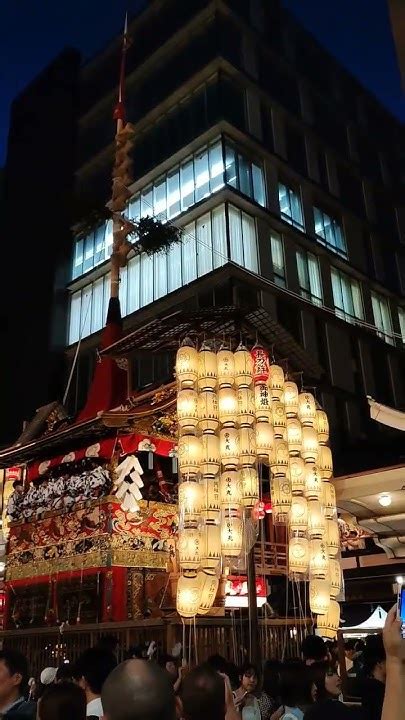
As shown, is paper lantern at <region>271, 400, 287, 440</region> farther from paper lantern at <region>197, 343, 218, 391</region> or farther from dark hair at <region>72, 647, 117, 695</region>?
dark hair at <region>72, 647, 117, 695</region>

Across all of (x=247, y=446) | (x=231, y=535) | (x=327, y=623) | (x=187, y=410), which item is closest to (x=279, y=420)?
(x=247, y=446)

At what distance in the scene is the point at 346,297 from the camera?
26.5m

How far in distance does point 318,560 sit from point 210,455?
2354 mm

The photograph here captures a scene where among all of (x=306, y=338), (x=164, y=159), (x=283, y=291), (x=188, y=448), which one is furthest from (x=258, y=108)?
(x=188, y=448)

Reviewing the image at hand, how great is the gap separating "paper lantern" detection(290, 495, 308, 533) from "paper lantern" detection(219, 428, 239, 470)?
117cm

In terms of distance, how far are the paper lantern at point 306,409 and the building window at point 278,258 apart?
13.8m

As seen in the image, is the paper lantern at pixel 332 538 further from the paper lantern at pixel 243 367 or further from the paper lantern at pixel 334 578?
the paper lantern at pixel 243 367

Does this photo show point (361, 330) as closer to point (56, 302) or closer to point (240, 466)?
point (56, 302)

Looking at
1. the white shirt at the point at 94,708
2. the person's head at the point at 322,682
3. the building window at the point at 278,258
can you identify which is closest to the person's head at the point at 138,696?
the white shirt at the point at 94,708

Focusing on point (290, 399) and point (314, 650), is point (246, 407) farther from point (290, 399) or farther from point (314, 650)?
point (314, 650)

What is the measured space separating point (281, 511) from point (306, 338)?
15.0 metres

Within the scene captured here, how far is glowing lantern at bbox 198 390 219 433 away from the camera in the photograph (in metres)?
9.13

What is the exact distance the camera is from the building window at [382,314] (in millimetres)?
26984

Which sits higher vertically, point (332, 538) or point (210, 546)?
point (332, 538)
